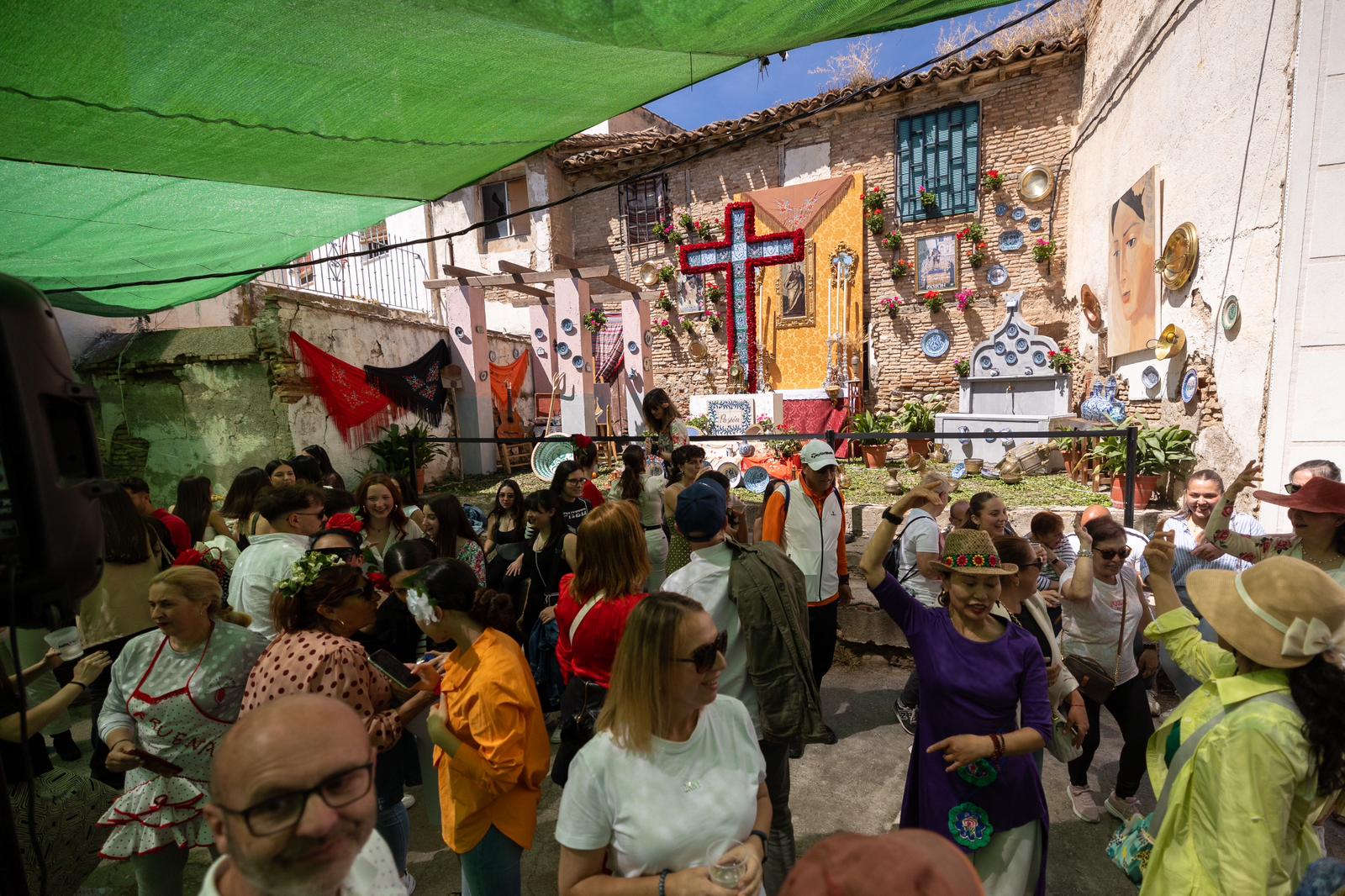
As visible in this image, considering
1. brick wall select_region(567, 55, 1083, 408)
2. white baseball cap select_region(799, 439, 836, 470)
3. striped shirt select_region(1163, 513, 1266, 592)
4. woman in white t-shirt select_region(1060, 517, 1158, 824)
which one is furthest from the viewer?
brick wall select_region(567, 55, 1083, 408)

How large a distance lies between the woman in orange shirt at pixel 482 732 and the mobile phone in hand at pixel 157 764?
921 mm

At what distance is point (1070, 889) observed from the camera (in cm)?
239

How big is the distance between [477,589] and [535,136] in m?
2.34

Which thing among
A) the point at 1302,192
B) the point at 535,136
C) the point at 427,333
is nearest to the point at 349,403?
the point at 427,333

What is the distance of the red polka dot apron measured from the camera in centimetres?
200

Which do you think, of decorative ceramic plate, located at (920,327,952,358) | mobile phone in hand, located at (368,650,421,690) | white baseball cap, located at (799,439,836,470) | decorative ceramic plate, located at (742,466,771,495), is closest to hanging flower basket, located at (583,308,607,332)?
decorative ceramic plate, located at (742,466,771,495)

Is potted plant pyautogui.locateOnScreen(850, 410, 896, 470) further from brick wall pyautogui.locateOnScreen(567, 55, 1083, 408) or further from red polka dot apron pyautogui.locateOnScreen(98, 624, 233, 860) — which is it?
red polka dot apron pyautogui.locateOnScreen(98, 624, 233, 860)

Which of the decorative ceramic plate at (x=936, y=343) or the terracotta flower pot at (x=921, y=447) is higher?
the decorative ceramic plate at (x=936, y=343)

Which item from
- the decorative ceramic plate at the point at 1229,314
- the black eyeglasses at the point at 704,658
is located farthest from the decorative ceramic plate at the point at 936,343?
the black eyeglasses at the point at 704,658

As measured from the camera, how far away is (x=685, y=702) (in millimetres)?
1429

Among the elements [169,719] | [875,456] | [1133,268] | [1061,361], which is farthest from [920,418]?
[169,719]

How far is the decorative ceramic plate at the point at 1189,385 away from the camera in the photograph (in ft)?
21.2

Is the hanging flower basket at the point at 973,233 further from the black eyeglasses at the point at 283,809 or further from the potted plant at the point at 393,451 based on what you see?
the black eyeglasses at the point at 283,809

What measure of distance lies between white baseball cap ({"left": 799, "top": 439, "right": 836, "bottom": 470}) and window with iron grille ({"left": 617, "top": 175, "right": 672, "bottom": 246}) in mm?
12283
